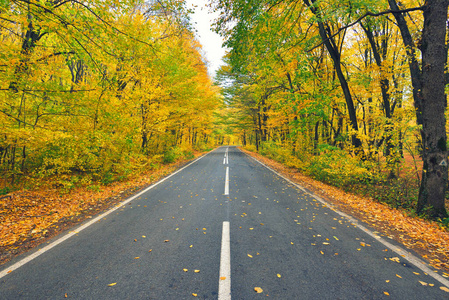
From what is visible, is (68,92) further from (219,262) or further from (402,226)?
(402,226)

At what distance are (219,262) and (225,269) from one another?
0.59 ft

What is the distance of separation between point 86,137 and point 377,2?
10.7 m

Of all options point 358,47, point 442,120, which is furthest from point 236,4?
point 358,47

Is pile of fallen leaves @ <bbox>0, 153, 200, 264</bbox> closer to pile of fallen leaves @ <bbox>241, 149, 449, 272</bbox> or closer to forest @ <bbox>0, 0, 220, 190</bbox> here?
forest @ <bbox>0, 0, 220, 190</bbox>

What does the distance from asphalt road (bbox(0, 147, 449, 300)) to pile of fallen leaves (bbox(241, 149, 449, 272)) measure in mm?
475

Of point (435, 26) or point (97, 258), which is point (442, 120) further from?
point (97, 258)

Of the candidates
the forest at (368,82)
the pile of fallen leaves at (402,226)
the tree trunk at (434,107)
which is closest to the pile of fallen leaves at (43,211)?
the forest at (368,82)

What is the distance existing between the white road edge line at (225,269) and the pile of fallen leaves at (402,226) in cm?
329

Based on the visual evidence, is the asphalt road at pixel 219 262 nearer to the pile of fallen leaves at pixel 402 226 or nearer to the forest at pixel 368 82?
the pile of fallen leaves at pixel 402 226

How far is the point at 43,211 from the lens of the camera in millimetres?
4984

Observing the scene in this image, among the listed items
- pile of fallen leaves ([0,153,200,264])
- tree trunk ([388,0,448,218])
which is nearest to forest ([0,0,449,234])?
tree trunk ([388,0,448,218])

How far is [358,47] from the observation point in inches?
540

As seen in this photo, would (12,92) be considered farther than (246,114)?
No

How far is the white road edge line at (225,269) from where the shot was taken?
2289mm
